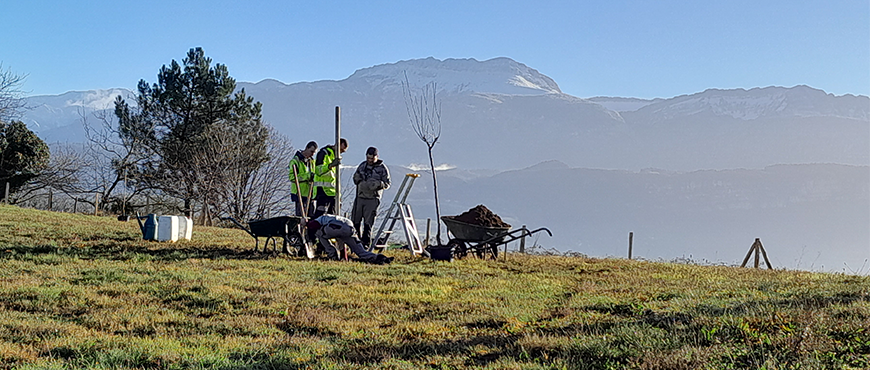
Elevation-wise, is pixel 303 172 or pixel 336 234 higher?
pixel 303 172

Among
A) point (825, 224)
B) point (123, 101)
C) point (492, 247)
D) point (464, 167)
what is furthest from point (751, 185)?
point (492, 247)

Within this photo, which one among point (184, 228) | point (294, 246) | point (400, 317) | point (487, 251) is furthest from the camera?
point (184, 228)

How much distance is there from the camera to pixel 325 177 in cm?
1033

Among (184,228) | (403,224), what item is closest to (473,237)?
(403,224)

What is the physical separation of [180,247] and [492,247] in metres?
5.05

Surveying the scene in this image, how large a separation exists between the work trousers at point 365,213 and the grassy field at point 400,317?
4.08ft

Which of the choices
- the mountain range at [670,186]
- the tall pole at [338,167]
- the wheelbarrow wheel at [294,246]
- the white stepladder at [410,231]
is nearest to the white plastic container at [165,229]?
the wheelbarrow wheel at [294,246]

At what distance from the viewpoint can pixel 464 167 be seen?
178m

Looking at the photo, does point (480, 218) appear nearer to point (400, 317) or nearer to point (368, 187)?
point (368, 187)

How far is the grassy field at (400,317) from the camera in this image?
152 inches

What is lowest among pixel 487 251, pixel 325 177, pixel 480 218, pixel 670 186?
pixel 487 251

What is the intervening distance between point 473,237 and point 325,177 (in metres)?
2.53

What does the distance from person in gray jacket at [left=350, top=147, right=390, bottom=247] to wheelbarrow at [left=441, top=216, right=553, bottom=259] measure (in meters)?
1.31

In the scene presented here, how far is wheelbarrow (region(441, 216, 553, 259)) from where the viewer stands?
34.4 feet
